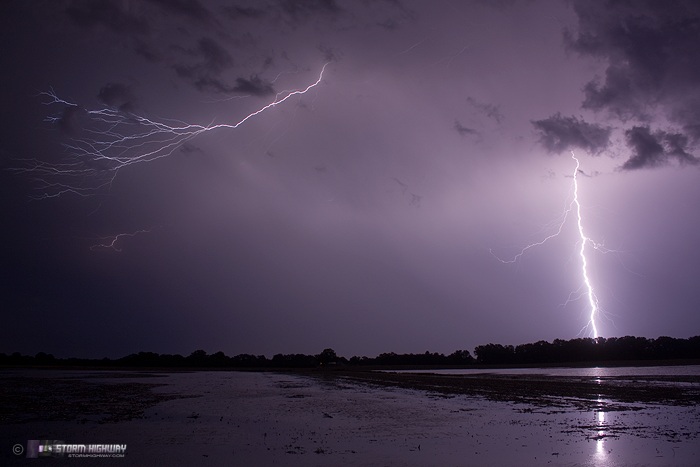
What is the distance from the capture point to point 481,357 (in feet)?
478

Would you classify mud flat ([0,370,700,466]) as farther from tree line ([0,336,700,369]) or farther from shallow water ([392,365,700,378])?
tree line ([0,336,700,369])

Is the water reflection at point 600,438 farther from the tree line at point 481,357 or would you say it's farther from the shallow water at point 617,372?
the tree line at point 481,357

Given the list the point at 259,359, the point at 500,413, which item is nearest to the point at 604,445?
the point at 500,413

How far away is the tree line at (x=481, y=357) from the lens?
12131 cm

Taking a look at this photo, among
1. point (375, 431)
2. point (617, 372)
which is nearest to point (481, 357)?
point (617, 372)

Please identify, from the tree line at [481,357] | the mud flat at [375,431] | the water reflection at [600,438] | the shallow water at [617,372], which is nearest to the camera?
the water reflection at [600,438]

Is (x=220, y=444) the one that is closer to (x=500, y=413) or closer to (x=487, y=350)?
(x=500, y=413)

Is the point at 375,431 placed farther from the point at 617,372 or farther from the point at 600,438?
the point at 617,372

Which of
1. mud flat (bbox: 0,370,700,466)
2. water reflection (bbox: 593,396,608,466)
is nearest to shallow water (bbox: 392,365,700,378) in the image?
mud flat (bbox: 0,370,700,466)

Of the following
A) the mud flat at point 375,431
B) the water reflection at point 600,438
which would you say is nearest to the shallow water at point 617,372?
the mud flat at point 375,431

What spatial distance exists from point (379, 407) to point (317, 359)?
130 m

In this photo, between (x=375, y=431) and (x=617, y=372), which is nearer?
(x=375, y=431)

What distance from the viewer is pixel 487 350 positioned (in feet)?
475

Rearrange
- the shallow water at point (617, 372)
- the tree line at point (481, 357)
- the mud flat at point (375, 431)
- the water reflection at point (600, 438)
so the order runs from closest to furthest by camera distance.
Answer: the water reflection at point (600, 438), the mud flat at point (375, 431), the shallow water at point (617, 372), the tree line at point (481, 357)
